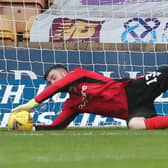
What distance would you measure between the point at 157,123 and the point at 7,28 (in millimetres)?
4889

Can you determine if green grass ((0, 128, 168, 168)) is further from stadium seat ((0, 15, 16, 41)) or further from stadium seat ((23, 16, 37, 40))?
stadium seat ((23, 16, 37, 40))

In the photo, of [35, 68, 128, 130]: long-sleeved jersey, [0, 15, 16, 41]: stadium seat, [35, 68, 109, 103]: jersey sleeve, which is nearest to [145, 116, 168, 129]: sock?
[35, 68, 128, 130]: long-sleeved jersey

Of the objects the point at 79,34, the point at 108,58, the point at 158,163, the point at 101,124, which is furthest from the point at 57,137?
the point at 79,34

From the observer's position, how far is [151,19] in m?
11.8

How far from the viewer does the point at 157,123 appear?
22.2 feet

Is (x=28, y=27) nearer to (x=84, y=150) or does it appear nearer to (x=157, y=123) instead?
(x=157, y=123)

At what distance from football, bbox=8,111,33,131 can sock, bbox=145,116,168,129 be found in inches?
41.0

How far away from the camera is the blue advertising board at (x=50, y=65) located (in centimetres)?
881

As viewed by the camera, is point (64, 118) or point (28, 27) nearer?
point (64, 118)

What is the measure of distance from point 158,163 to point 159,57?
5.39 m

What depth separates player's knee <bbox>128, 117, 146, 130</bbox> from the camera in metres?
6.78

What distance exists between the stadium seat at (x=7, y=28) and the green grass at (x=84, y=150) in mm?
4736

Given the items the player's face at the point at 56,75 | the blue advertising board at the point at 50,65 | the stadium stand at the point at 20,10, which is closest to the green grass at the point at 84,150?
the player's face at the point at 56,75

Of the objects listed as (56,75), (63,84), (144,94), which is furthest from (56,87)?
(144,94)
